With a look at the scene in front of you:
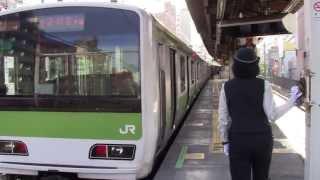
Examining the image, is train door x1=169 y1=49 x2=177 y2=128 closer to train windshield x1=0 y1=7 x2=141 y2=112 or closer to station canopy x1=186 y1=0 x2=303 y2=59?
train windshield x1=0 y1=7 x2=141 y2=112

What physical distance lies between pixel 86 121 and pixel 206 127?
6941mm

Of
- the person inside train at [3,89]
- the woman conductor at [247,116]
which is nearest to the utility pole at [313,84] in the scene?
the woman conductor at [247,116]

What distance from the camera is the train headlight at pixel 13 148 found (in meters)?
7.08

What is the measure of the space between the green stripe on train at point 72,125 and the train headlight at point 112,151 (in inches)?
3.8

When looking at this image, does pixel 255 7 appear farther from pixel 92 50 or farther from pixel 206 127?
pixel 92 50

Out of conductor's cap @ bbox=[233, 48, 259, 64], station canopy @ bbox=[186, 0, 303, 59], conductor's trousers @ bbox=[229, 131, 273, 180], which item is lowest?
conductor's trousers @ bbox=[229, 131, 273, 180]

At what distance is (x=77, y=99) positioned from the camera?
22.6 ft

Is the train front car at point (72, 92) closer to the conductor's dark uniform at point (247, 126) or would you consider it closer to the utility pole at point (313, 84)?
the utility pole at point (313, 84)

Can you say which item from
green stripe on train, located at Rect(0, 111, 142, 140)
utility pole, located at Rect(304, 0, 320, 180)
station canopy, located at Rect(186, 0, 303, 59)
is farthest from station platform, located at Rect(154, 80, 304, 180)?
station canopy, located at Rect(186, 0, 303, 59)

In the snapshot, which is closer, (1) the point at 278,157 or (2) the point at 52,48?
(2) the point at 52,48

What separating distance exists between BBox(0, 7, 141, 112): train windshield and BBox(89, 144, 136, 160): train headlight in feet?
1.42

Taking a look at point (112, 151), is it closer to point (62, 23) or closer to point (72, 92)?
point (72, 92)

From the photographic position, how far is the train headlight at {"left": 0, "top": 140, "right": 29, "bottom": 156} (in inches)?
279

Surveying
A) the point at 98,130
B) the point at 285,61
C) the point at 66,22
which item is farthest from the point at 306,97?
the point at 285,61
